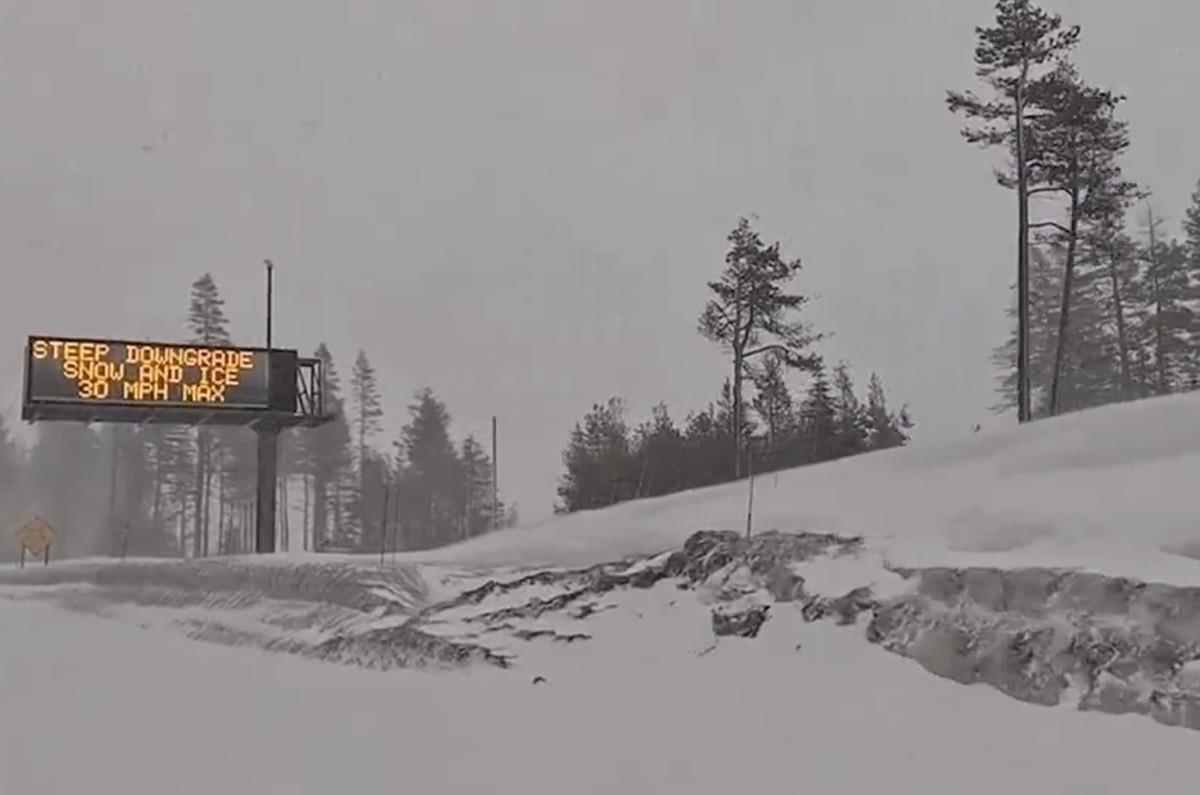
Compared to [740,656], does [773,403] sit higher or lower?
higher

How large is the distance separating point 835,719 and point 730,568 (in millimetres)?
5218

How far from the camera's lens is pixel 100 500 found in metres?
86.4

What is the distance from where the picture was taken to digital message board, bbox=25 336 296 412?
25719mm

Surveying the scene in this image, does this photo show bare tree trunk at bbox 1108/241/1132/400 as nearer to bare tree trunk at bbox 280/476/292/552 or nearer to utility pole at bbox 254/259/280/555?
utility pole at bbox 254/259/280/555

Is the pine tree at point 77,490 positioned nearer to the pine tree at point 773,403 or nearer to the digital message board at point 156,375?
the pine tree at point 773,403

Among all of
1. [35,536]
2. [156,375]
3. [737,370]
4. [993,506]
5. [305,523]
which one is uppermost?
[737,370]

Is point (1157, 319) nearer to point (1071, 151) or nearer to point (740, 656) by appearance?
point (1071, 151)

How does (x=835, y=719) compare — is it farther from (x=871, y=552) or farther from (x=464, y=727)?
(x=871, y=552)

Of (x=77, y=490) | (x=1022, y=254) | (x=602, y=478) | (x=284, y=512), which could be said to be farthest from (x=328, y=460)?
(x=1022, y=254)

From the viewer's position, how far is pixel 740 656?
12266mm

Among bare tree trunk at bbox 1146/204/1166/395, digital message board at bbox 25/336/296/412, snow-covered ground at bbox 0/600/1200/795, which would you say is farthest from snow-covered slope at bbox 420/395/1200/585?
bare tree trunk at bbox 1146/204/1166/395

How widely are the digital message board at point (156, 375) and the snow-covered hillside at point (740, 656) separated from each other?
7.68 m

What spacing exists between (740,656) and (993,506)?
3535 millimetres

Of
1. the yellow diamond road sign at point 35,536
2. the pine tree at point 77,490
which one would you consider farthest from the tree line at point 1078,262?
the pine tree at point 77,490
